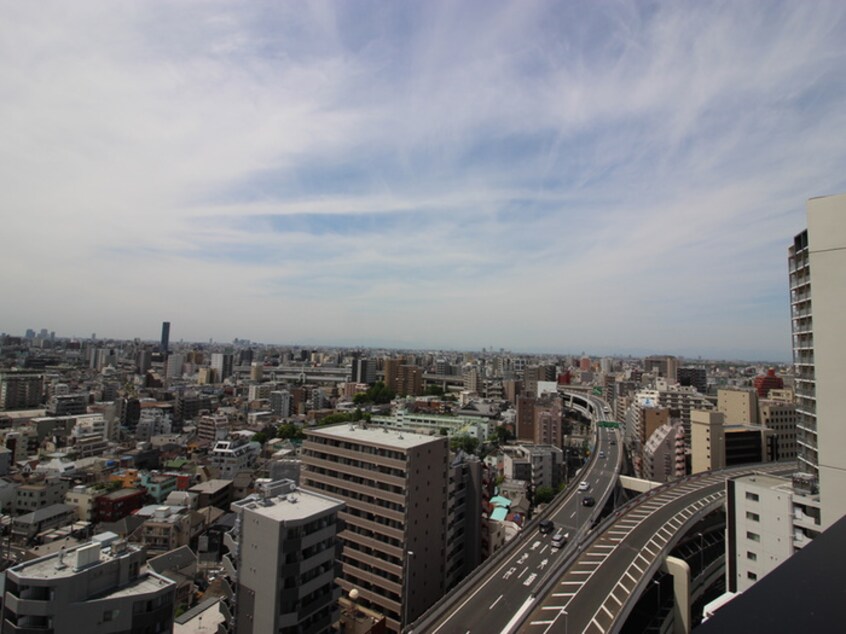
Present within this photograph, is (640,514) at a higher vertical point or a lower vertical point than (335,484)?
lower

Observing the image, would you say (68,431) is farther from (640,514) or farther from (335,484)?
(640,514)

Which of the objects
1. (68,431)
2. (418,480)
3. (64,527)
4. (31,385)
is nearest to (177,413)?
(68,431)

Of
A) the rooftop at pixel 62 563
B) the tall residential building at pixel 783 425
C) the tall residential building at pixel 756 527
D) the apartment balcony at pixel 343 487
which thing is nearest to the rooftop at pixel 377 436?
the apartment balcony at pixel 343 487

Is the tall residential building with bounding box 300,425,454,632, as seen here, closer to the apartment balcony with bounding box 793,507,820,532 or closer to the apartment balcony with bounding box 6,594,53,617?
the apartment balcony with bounding box 6,594,53,617

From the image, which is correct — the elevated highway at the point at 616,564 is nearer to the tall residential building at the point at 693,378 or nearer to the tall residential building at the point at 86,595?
the tall residential building at the point at 86,595

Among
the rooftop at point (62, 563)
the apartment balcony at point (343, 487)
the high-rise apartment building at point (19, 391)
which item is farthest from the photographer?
the high-rise apartment building at point (19, 391)

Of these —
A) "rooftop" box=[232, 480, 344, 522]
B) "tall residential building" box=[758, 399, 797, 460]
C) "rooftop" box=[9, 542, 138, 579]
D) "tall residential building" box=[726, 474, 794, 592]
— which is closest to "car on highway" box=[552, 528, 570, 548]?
"tall residential building" box=[726, 474, 794, 592]

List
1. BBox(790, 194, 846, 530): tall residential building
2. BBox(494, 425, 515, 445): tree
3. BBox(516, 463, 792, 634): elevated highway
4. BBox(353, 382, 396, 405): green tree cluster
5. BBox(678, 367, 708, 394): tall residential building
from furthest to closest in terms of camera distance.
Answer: BBox(678, 367, 708, 394): tall residential building < BBox(353, 382, 396, 405): green tree cluster < BBox(494, 425, 515, 445): tree < BBox(516, 463, 792, 634): elevated highway < BBox(790, 194, 846, 530): tall residential building
